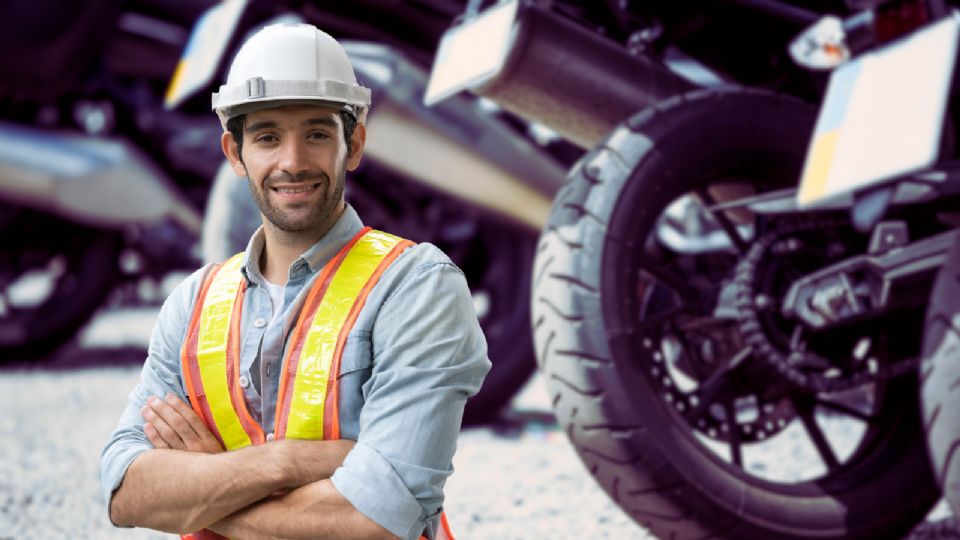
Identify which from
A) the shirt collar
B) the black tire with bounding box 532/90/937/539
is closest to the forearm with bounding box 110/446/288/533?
the shirt collar

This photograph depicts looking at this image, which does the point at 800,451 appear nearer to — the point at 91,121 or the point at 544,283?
the point at 544,283

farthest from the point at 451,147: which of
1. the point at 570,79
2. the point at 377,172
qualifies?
the point at 570,79

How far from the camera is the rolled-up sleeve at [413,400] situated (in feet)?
3.58

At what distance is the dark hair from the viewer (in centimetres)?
118

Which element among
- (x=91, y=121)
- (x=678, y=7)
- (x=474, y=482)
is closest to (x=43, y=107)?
(x=91, y=121)

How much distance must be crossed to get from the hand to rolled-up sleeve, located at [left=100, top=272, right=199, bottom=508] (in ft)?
0.08

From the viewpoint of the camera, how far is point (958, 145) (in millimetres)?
2043

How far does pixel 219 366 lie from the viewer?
1.19 metres

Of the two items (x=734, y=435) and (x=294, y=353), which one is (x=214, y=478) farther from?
(x=734, y=435)

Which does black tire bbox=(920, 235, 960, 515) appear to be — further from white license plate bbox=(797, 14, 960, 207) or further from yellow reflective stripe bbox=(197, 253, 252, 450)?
yellow reflective stripe bbox=(197, 253, 252, 450)

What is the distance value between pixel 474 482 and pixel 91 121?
322 cm

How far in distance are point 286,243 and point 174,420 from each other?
219 millimetres

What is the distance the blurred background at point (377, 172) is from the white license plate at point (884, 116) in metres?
0.48

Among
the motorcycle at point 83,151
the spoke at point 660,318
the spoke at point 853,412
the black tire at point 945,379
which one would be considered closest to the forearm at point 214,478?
the black tire at point 945,379
